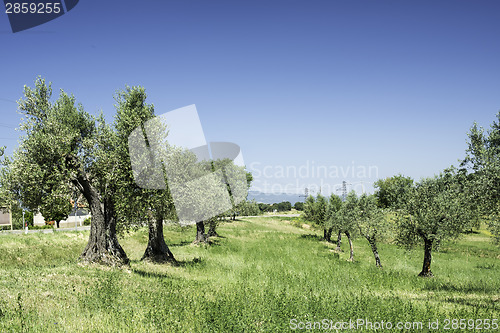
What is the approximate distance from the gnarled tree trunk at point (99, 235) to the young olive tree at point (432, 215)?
2502 centimetres

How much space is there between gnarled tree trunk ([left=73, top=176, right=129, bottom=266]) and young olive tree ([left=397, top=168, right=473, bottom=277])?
82.1 ft

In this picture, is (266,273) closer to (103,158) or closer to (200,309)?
(200,309)

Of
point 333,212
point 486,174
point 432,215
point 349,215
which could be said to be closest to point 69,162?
point 486,174

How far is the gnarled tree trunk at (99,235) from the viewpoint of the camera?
2088cm

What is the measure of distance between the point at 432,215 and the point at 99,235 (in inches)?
1087

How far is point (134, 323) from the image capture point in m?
9.29

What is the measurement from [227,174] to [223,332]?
156 feet

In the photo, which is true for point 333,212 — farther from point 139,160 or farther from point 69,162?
point 69,162

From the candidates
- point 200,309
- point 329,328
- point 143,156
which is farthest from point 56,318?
point 143,156

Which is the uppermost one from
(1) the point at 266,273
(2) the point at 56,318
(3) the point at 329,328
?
(2) the point at 56,318

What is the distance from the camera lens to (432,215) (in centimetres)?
2792

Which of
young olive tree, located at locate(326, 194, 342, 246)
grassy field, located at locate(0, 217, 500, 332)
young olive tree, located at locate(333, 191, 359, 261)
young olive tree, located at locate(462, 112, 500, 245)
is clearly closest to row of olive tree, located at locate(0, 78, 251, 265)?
grassy field, located at locate(0, 217, 500, 332)

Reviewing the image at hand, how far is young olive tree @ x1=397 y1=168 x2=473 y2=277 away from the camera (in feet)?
91.2

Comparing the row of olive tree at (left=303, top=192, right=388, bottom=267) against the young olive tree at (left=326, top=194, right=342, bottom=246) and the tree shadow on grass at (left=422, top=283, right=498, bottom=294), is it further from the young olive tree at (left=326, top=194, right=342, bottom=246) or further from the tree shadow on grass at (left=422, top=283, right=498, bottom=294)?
the tree shadow on grass at (left=422, top=283, right=498, bottom=294)
